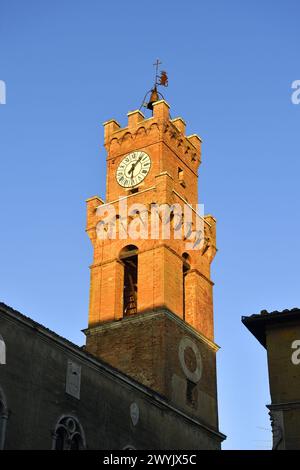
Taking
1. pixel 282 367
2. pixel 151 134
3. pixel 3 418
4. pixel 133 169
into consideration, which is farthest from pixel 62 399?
pixel 151 134

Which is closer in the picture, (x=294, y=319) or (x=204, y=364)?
(x=294, y=319)

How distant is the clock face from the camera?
37562 mm

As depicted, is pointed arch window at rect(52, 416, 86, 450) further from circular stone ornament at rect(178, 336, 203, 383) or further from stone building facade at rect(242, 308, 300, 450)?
circular stone ornament at rect(178, 336, 203, 383)

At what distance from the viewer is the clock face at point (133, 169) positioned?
1479 inches

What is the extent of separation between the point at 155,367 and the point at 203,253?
26.8 ft

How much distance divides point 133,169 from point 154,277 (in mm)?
6627

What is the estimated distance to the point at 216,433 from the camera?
33125 millimetres

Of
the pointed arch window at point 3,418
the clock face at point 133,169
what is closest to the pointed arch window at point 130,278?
the clock face at point 133,169

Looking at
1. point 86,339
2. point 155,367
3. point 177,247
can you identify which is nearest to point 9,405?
point 155,367

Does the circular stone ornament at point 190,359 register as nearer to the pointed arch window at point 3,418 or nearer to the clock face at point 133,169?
the clock face at point 133,169

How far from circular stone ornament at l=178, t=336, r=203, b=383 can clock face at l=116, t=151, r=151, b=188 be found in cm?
838

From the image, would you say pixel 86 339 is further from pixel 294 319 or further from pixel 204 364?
pixel 294 319

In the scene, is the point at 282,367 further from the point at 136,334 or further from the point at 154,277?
the point at 154,277
